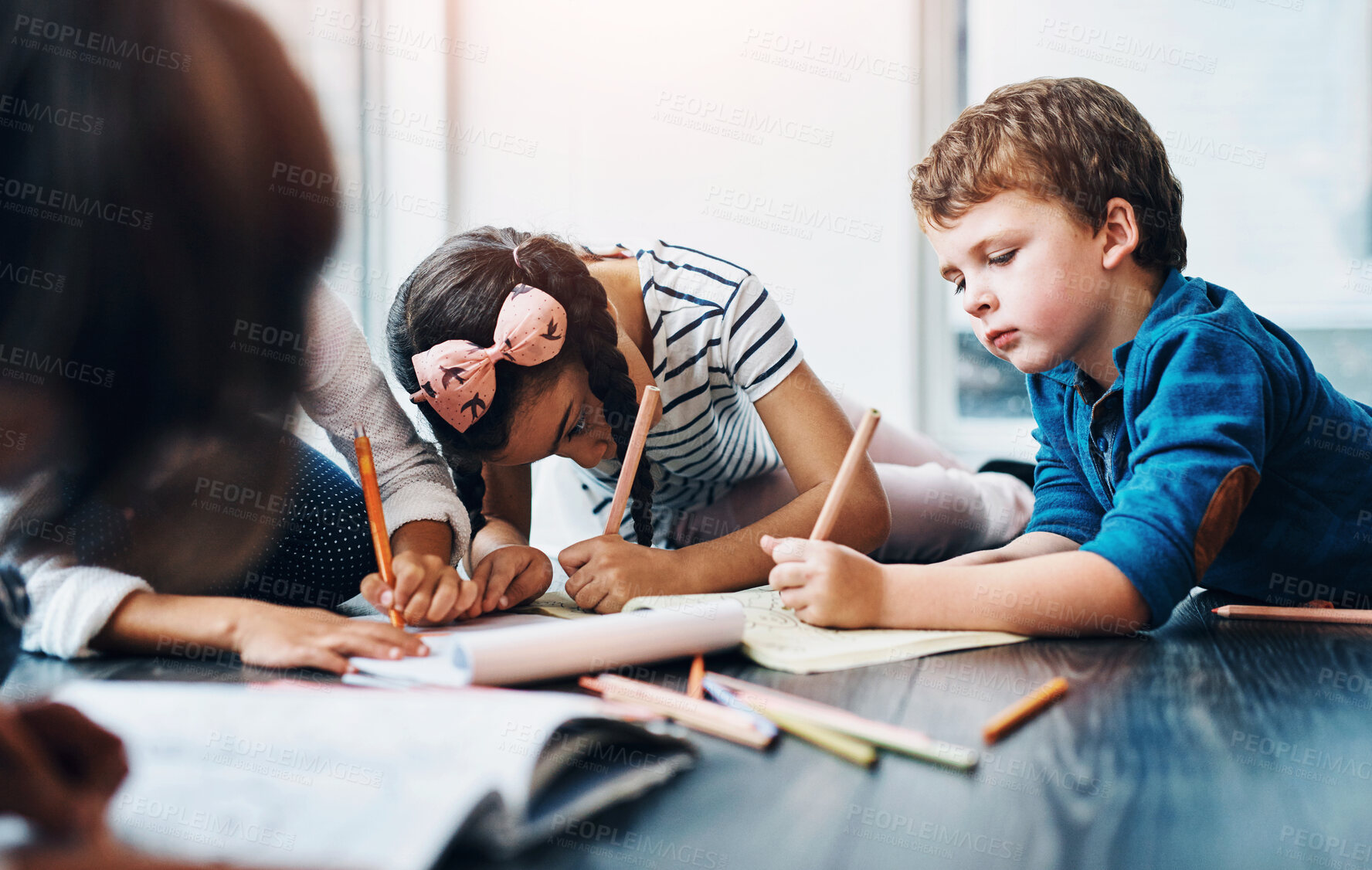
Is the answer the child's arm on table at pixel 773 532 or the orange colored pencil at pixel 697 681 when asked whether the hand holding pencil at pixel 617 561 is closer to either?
the child's arm on table at pixel 773 532

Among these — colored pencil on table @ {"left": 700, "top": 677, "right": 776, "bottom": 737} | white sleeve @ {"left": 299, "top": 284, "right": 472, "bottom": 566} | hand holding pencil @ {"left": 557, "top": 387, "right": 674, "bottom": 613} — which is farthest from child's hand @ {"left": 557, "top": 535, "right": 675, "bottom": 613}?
colored pencil on table @ {"left": 700, "top": 677, "right": 776, "bottom": 737}

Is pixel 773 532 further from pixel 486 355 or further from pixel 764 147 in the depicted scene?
pixel 764 147

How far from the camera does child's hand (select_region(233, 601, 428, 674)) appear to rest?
0.47m

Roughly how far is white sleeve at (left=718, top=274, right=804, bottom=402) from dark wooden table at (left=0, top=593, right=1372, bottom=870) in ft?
1.28

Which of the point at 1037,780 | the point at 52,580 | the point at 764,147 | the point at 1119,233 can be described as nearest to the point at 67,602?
the point at 52,580

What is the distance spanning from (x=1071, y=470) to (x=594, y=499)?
1.88 feet

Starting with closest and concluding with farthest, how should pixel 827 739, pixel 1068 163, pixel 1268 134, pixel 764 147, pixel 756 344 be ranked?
1. pixel 827 739
2. pixel 1068 163
3. pixel 756 344
4. pixel 1268 134
5. pixel 764 147

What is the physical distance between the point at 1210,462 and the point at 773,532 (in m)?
0.34

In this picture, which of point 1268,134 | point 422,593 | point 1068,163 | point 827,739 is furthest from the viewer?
point 1268,134

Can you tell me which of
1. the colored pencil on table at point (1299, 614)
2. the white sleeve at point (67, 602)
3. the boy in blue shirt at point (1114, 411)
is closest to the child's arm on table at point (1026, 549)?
the boy in blue shirt at point (1114, 411)

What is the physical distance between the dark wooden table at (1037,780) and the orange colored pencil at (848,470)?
0.11 metres

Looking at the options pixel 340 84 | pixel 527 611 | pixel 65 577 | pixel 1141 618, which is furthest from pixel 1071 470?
pixel 340 84

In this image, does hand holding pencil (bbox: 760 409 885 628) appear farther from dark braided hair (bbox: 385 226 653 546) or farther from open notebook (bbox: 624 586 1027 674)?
dark braided hair (bbox: 385 226 653 546)

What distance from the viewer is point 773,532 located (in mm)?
776
